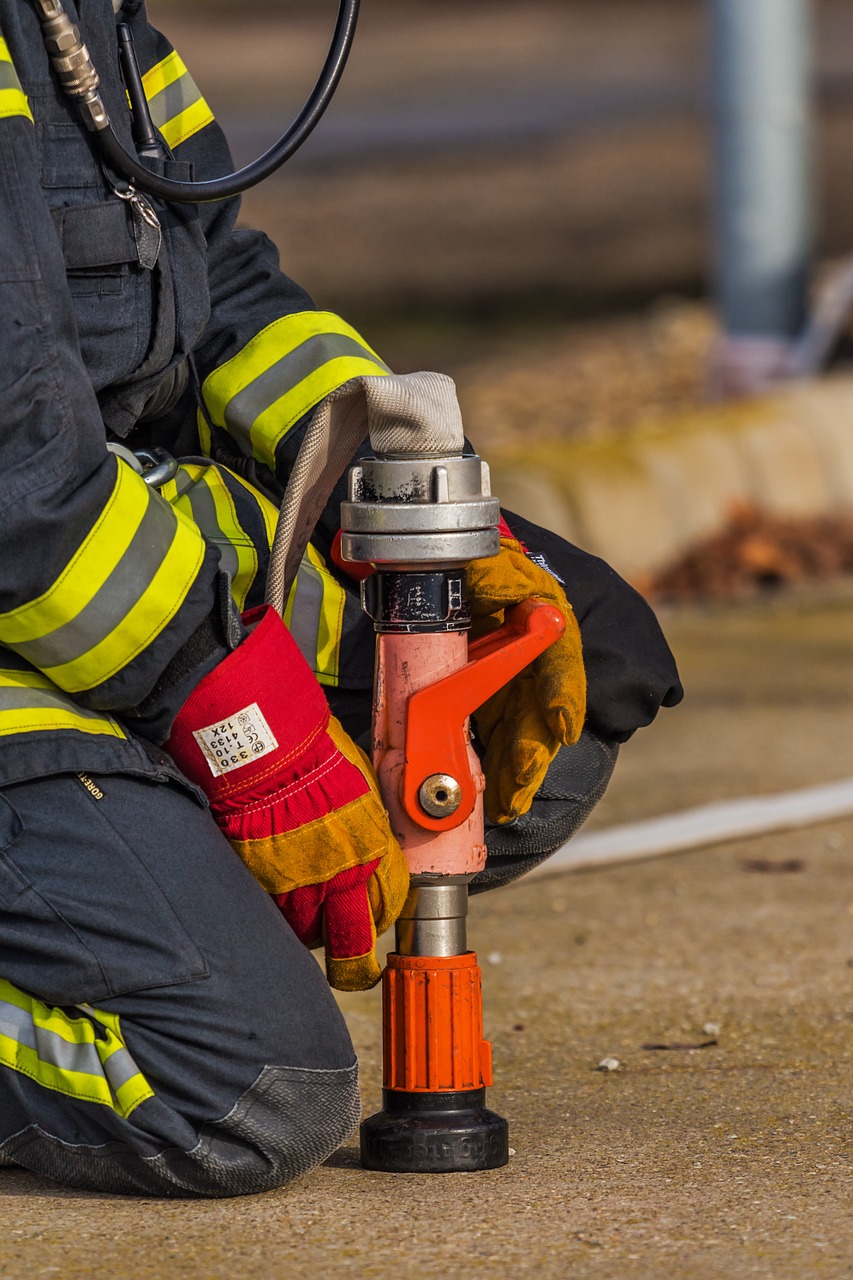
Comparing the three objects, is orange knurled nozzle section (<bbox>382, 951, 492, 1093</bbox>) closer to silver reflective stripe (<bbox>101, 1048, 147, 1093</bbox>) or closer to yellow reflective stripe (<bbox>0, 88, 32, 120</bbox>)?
silver reflective stripe (<bbox>101, 1048, 147, 1093</bbox>)

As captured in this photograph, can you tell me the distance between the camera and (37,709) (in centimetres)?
209

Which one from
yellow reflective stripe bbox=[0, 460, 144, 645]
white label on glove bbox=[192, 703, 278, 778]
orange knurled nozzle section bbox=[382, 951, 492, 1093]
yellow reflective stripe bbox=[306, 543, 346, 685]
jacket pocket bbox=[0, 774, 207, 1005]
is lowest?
orange knurled nozzle section bbox=[382, 951, 492, 1093]

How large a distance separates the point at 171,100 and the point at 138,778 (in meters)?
0.86

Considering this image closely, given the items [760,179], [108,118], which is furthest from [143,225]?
[760,179]

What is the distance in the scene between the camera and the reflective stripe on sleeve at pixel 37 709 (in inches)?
81.8

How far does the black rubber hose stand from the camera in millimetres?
2174

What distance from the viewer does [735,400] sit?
646cm

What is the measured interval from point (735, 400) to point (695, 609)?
128cm

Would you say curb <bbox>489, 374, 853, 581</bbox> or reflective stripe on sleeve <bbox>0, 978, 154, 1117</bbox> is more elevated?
reflective stripe on sleeve <bbox>0, 978, 154, 1117</bbox>

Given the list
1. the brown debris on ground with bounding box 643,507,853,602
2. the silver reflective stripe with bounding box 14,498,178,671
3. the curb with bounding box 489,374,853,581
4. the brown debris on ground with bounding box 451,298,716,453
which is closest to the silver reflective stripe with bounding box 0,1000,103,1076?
the silver reflective stripe with bounding box 14,498,178,671

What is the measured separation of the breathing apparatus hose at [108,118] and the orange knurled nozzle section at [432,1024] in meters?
0.86

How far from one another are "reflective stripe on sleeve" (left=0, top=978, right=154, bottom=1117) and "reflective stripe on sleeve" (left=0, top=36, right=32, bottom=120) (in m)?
0.90

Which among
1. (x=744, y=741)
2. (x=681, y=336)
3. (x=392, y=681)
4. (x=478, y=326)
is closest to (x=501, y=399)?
(x=681, y=336)

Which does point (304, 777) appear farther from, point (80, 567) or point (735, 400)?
point (735, 400)
